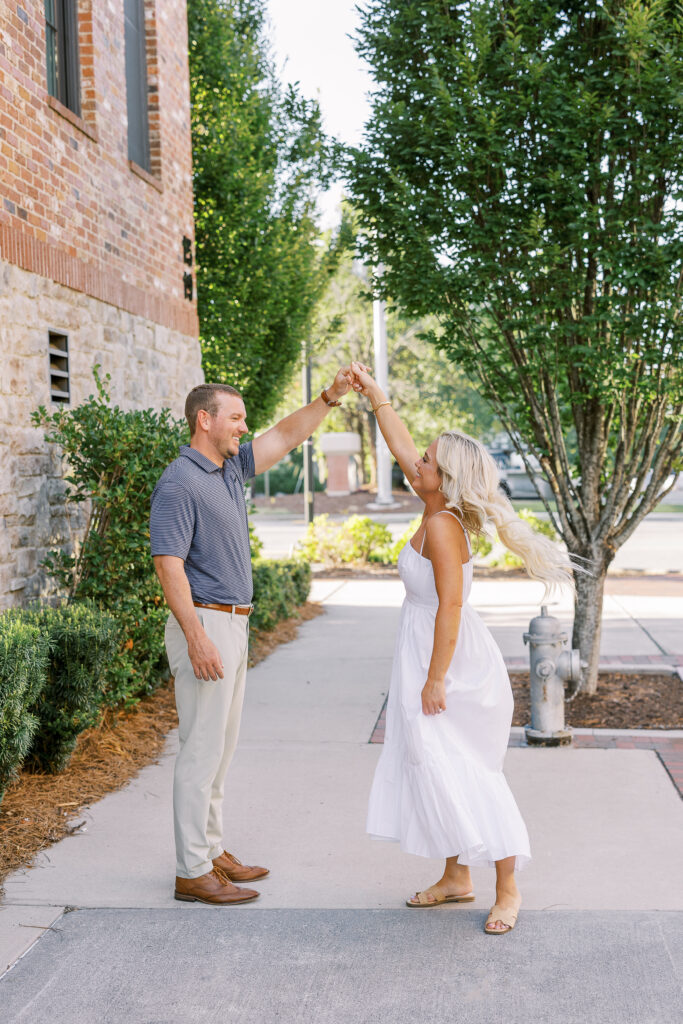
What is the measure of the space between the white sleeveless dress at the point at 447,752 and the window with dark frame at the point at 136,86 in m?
5.83

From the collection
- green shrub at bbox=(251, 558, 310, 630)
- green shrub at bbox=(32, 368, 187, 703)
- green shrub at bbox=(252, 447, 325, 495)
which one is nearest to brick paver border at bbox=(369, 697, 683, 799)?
green shrub at bbox=(32, 368, 187, 703)

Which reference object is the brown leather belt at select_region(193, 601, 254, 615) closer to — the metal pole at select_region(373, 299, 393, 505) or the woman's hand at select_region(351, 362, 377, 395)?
the woman's hand at select_region(351, 362, 377, 395)

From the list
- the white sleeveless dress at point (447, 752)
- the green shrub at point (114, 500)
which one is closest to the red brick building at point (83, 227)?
the green shrub at point (114, 500)

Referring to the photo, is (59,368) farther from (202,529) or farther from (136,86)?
(136,86)

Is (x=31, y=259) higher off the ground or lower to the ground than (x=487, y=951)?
higher

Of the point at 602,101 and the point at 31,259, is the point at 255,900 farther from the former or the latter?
the point at 602,101

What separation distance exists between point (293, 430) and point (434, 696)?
4.78 feet

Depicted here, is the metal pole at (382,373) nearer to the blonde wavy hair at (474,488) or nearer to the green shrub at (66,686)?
the green shrub at (66,686)

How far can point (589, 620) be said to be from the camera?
6.89 m

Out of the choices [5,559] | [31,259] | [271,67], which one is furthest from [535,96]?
[271,67]

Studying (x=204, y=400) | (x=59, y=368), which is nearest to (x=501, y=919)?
(x=204, y=400)

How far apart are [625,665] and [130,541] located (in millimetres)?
3946

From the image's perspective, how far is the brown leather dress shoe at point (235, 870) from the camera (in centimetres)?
408

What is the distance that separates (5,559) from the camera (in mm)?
5594
